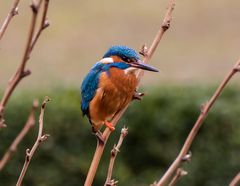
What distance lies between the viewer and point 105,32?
18016mm

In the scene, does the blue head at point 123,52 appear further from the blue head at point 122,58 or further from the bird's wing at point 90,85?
the bird's wing at point 90,85

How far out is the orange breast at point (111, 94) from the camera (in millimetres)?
3143

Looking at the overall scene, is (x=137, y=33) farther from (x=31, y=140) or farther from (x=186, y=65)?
(x=31, y=140)

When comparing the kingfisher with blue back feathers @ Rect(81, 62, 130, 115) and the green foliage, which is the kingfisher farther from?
the green foliage

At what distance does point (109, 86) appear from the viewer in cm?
325

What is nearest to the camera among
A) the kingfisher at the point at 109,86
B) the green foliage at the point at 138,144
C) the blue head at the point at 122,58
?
the blue head at the point at 122,58

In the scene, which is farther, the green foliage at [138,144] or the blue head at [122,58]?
the green foliage at [138,144]

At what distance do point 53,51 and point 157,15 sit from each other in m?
3.61

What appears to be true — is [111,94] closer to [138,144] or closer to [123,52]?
[123,52]

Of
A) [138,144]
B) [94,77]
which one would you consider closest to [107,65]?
[94,77]

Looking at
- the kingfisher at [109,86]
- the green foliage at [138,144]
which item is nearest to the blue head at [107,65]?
the kingfisher at [109,86]

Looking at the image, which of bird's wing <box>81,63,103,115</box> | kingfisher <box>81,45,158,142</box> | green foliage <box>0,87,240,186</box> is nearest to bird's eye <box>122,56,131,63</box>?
kingfisher <box>81,45,158,142</box>

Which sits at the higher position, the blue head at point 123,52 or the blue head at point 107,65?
the blue head at point 123,52

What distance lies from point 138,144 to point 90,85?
4.03 metres
